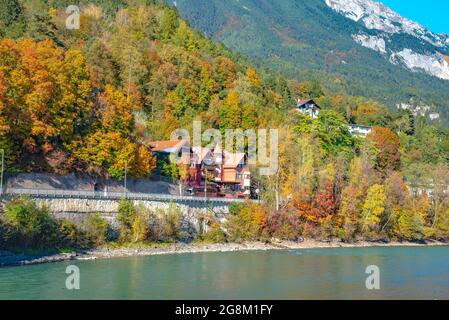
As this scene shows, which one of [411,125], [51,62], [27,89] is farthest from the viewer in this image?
[411,125]

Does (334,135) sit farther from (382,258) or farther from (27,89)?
(27,89)

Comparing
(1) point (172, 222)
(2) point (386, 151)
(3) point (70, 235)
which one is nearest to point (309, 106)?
(2) point (386, 151)

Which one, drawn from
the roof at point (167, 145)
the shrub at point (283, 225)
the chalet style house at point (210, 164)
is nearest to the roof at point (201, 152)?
the chalet style house at point (210, 164)

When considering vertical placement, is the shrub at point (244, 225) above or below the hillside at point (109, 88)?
below

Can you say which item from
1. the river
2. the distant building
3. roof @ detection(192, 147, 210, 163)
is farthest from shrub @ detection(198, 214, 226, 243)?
the distant building

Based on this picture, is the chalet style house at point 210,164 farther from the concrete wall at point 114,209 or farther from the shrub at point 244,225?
the concrete wall at point 114,209

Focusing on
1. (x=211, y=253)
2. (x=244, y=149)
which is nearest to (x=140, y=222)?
(x=211, y=253)

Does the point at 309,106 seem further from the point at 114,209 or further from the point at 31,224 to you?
the point at 31,224

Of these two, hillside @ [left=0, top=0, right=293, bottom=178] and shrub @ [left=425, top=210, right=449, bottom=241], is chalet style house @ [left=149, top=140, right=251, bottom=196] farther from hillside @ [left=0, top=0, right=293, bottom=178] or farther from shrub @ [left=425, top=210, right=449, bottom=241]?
shrub @ [left=425, top=210, right=449, bottom=241]
